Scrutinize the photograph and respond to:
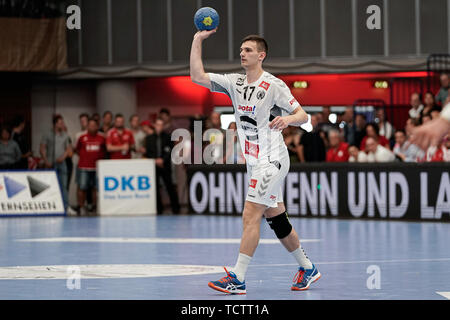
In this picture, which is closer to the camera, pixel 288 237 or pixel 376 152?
pixel 288 237

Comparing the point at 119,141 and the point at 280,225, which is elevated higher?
the point at 119,141

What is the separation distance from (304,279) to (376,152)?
1036 centimetres

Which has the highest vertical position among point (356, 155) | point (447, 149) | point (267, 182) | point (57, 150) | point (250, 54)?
point (250, 54)

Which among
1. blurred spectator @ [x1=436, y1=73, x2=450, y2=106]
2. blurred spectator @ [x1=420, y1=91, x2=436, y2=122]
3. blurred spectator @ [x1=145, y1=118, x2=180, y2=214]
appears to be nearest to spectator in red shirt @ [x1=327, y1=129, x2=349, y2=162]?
blurred spectator @ [x1=420, y1=91, x2=436, y2=122]

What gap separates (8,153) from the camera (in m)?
21.7

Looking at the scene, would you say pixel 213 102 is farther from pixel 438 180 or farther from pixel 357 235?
pixel 357 235

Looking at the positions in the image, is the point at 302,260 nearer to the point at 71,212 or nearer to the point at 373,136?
the point at 373,136

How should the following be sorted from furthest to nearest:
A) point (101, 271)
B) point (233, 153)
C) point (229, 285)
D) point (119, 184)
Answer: point (119, 184) → point (233, 153) → point (101, 271) → point (229, 285)

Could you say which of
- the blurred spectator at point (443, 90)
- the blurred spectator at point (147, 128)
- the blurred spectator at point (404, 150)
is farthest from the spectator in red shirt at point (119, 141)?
the blurred spectator at point (443, 90)

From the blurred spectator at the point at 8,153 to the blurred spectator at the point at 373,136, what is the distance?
8.51 meters

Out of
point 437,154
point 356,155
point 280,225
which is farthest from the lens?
point 356,155

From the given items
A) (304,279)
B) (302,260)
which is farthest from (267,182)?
(304,279)

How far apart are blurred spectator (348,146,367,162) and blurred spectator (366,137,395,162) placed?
0.39 feet
